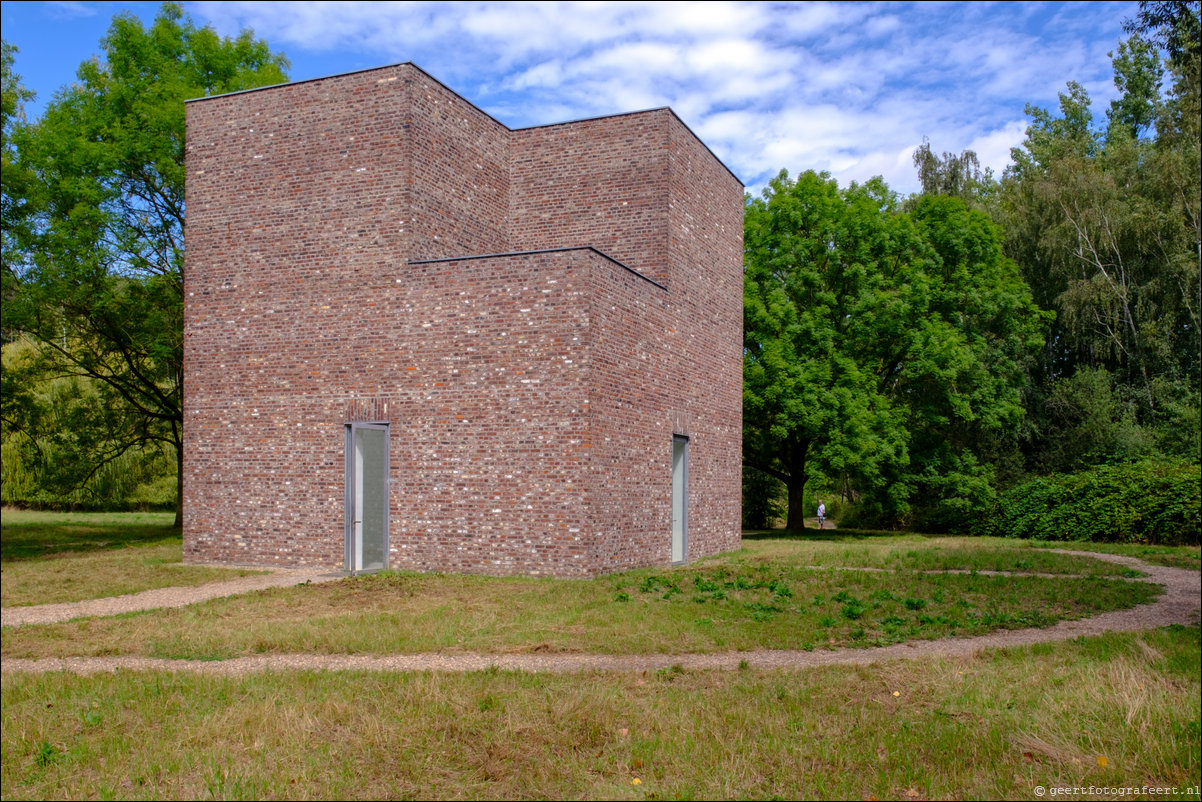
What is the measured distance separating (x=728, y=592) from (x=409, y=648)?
A: 539cm

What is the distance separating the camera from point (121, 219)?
2344 centimetres

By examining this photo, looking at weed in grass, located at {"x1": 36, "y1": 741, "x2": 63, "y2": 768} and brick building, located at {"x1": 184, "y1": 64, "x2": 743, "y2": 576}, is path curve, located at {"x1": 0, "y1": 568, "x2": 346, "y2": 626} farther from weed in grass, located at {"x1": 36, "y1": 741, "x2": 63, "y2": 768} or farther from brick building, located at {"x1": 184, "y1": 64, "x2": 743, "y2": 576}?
weed in grass, located at {"x1": 36, "y1": 741, "x2": 63, "y2": 768}

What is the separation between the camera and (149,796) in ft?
15.6

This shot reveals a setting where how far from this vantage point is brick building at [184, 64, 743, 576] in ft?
49.1

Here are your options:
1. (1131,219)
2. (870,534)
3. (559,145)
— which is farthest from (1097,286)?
(559,145)

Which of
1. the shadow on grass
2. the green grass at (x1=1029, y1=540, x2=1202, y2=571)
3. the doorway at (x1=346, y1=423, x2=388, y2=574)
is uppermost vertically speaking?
the doorway at (x1=346, y1=423, x2=388, y2=574)

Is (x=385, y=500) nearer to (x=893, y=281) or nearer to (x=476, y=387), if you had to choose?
(x=476, y=387)

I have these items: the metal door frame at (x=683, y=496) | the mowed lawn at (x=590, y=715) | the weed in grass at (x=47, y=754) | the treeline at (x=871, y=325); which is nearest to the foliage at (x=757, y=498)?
the treeline at (x=871, y=325)

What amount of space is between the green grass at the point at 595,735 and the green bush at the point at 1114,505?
1962cm

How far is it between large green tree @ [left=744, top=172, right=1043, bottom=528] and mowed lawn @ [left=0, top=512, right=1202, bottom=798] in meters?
17.0

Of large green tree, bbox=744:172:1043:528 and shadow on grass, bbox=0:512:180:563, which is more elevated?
large green tree, bbox=744:172:1043:528

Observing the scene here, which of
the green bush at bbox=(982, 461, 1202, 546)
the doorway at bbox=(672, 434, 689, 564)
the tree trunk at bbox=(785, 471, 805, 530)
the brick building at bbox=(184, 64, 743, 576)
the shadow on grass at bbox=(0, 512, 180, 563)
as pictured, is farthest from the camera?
the tree trunk at bbox=(785, 471, 805, 530)

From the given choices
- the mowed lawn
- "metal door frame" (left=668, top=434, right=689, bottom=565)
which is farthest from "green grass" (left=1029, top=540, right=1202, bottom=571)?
the mowed lawn

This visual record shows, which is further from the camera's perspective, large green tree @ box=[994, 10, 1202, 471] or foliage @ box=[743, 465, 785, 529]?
foliage @ box=[743, 465, 785, 529]
